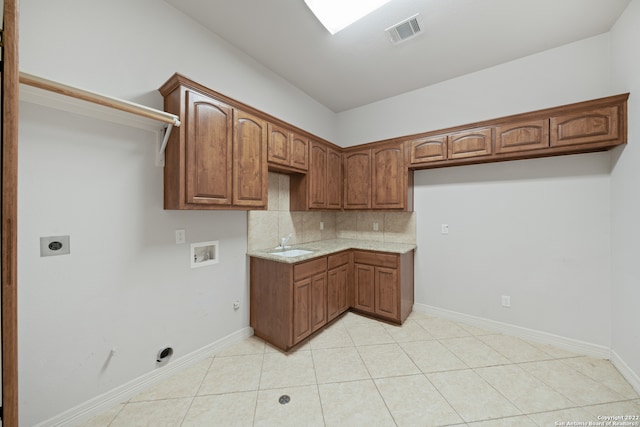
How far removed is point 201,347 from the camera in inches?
81.8

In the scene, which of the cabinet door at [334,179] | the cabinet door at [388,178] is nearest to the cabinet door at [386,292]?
the cabinet door at [388,178]

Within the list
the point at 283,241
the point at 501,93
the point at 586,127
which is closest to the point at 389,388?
the point at 283,241

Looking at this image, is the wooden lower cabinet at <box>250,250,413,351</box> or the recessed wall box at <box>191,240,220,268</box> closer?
the recessed wall box at <box>191,240,220,268</box>

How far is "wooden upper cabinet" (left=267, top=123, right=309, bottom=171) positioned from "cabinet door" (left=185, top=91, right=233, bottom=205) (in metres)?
0.47

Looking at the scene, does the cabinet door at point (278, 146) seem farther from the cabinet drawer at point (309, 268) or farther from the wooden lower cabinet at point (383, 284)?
the wooden lower cabinet at point (383, 284)

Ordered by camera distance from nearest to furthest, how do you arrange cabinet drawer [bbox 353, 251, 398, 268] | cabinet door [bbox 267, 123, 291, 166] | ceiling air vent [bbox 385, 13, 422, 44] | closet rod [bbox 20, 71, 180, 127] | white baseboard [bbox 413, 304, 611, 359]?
closet rod [bbox 20, 71, 180, 127] < ceiling air vent [bbox 385, 13, 422, 44] < white baseboard [bbox 413, 304, 611, 359] < cabinet door [bbox 267, 123, 291, 166] < cabinet drawer [bbox 353, 251, 398, 268]

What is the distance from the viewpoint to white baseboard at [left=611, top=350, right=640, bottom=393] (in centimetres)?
170

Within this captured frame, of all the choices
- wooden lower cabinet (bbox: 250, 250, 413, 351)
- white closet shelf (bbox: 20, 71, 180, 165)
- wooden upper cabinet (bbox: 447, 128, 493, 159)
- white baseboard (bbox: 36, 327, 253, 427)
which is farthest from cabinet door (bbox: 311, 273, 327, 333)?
wooden upper cabinet (bbox: 447, 128, 493, 159)

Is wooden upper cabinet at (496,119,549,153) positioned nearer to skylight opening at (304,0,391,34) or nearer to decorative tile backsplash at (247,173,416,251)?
decorative tile backsplash at (247,173,416,251)

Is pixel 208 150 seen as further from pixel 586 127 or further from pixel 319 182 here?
pixel 586 127

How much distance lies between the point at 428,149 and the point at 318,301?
2.17 meters

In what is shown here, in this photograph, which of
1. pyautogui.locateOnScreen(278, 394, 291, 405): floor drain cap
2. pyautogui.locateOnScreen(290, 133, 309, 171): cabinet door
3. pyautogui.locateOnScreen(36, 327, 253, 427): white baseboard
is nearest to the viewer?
pyautogui.locateOnScreen(36, 327, 253, 427): white baseboard

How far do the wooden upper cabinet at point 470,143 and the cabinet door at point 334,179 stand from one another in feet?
4.63

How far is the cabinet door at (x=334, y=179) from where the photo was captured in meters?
3.17
